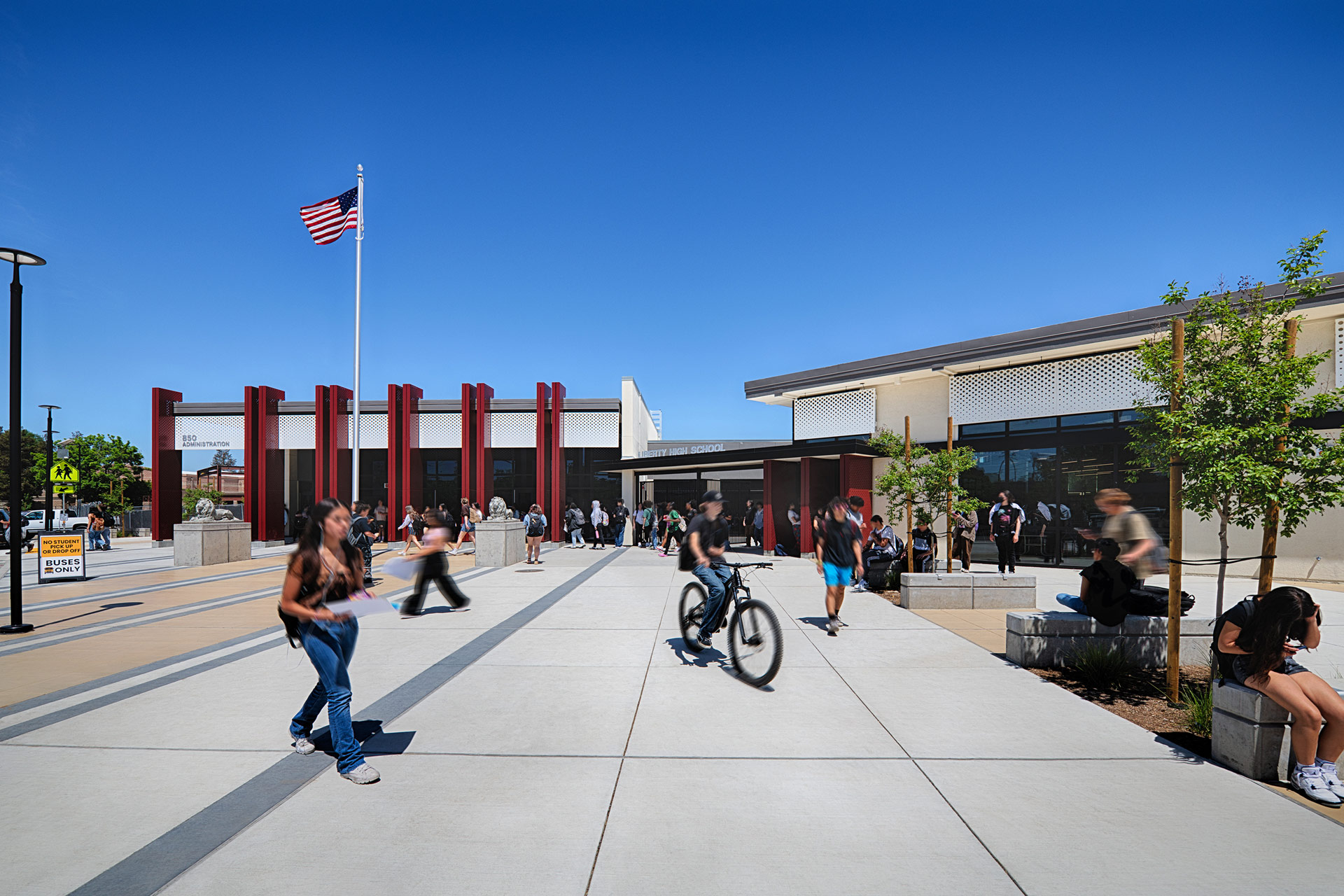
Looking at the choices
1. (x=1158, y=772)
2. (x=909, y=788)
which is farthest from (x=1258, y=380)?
(x=909, y=788)

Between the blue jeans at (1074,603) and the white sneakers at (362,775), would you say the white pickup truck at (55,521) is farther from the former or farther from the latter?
the blue jeans at (1074,603)

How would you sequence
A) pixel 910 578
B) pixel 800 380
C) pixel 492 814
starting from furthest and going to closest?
pixel 800 380 < pixel 910 578 < pixel 492 814

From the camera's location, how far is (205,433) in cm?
2870

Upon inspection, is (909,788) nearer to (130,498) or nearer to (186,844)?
(186,844)

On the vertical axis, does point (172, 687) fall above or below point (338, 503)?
below

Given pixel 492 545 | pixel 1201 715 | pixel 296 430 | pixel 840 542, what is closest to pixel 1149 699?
pixel 1201 715

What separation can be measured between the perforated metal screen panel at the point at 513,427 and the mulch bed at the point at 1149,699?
76.5ft

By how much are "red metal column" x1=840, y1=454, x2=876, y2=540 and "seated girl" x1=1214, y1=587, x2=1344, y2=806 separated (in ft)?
50.8

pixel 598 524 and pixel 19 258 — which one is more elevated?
pixel 19 258

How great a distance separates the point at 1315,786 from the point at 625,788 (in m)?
3.91

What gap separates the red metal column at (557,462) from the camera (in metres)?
26.7

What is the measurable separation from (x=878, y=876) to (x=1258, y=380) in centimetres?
500

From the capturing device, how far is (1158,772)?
4.26m

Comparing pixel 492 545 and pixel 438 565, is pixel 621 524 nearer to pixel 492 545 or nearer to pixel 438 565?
pixel 492 545
